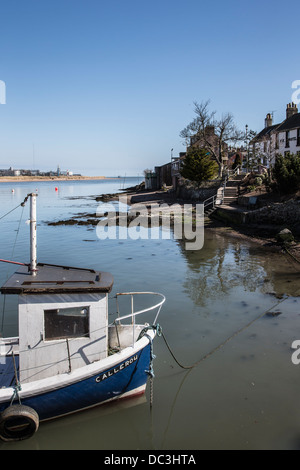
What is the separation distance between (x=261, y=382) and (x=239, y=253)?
47.7 feet

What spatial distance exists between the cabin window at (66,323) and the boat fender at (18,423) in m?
1.39

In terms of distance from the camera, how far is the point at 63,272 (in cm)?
873

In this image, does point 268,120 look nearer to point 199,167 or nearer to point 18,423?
point 199,167

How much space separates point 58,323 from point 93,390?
1.58 meters

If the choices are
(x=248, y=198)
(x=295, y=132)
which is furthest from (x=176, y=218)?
(x=295, y=132)

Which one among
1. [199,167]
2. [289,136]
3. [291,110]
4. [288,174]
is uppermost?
[291,110]

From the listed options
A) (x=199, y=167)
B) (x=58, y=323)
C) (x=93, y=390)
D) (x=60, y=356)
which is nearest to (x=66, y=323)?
(x=58, y=323)

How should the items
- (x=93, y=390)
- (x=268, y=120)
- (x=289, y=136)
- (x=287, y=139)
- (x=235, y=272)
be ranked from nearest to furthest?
(x=93, y=390) → (x=235, y=272) → (x=289, y=136) → (x=287, y=139) → (x=268, y=120)

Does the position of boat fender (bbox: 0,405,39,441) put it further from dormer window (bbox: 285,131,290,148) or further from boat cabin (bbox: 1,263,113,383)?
dormer window (bbox: 285,131,290,148)

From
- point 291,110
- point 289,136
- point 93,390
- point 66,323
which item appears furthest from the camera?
point 291,110

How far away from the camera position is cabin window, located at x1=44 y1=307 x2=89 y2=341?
7758mm

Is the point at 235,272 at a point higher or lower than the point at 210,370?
higher

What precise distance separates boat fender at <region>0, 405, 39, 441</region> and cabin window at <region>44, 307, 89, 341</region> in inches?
54.9

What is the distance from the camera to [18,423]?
7.21m
